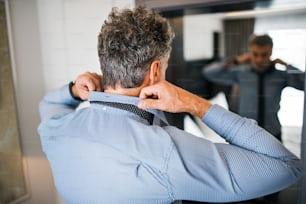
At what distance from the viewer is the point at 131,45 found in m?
0.57

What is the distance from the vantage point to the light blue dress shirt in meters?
0.53

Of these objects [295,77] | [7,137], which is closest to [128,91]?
[295,77]

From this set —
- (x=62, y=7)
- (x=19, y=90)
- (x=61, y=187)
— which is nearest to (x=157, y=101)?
(x=61, y=187)

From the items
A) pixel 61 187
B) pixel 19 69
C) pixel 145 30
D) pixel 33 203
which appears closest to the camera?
pixel 145 30

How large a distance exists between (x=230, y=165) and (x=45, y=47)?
1017mm

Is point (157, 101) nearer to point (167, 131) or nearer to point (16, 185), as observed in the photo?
point (167, 131)

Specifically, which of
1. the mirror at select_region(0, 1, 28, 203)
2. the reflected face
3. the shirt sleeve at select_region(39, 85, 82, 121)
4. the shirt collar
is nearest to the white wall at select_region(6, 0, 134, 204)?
the mirror at select_region(0, 1, 28, 203)

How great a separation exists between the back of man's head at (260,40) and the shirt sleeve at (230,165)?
0.72 meters

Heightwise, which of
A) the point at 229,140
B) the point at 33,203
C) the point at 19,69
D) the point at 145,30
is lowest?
the point at 33,203

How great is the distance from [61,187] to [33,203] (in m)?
0.85

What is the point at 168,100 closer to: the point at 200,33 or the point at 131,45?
the point at 131,45

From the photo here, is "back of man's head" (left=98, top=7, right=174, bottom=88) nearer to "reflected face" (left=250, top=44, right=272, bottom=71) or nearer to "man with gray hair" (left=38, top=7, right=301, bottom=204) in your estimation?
"man with gray hair" (left=38, top=7, right=301, bottom=204)

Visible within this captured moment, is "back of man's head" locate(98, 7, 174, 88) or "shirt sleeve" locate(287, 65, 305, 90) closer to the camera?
"back of man's head" locate(98, 7, 174, 88)

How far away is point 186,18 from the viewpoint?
3.67ft
